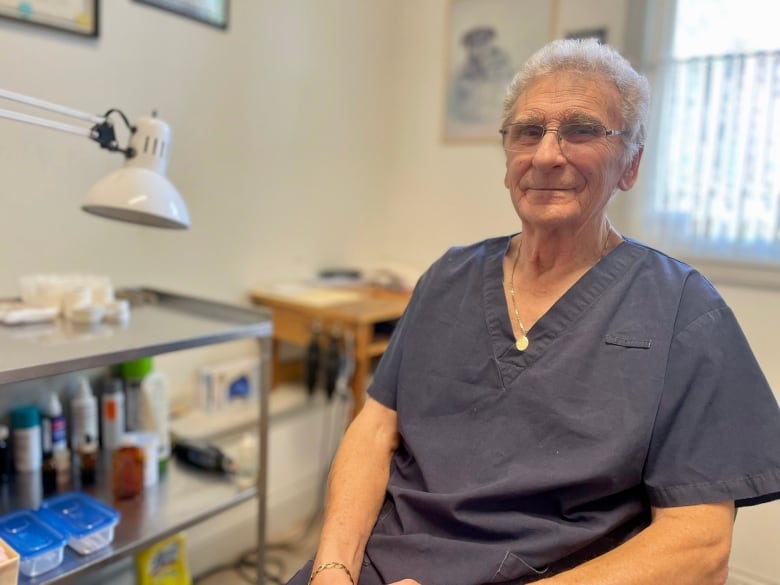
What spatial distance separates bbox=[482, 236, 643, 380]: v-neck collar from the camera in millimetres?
915

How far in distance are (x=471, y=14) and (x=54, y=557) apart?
2083 millimetres

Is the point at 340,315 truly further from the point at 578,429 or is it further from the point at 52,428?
the point at 578,429

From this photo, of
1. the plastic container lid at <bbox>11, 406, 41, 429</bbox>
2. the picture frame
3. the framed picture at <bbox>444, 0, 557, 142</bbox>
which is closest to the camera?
the plastic container lid at <bbox>11, 406, 41, 429</bbox>

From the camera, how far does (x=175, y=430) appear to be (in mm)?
1662

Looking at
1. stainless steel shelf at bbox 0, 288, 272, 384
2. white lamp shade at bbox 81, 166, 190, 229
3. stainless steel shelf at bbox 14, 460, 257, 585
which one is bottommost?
stainless steel shelf at bbox 14, 460, 257, 585

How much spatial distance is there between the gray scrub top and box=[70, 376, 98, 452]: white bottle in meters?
0.77

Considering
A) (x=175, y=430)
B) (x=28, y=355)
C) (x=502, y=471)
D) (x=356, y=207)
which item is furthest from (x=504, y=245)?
(x=356, y=207)

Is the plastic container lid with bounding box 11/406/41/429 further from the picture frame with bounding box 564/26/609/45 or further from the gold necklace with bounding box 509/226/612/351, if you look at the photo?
the picture frame with bounding box 564/26/609/45

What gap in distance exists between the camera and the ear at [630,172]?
97 cm

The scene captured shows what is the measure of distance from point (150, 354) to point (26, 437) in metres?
0.43

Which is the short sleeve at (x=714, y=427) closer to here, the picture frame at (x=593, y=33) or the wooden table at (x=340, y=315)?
the wooden table at (x=340, y=315)

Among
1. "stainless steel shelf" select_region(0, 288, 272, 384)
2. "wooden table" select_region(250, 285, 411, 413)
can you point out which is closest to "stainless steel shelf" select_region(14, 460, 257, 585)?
"stainless steel shelf" select_region(0, 288, 272, 384)

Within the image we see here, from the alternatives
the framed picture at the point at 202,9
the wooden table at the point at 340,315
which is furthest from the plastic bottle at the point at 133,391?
the framed picture at the point at 202,9

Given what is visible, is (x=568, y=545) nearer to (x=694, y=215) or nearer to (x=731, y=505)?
(x=731, y=505)
